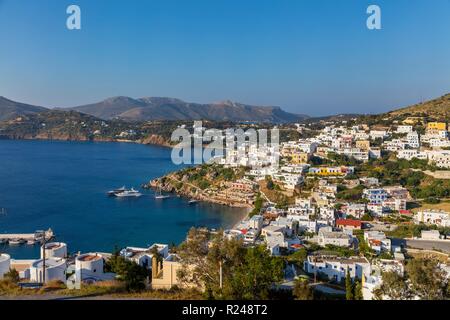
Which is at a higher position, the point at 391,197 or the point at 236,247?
the point at 236,247

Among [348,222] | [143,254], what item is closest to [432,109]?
[348,222]

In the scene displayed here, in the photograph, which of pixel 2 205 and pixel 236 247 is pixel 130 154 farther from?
pixel 236 247

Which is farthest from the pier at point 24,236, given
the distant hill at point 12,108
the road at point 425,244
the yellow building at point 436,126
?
the distant hill at point 12,108

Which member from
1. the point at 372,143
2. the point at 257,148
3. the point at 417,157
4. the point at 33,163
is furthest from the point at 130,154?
the point at 417,157

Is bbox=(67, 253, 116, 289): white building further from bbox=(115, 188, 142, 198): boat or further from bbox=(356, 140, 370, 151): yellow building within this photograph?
bbox=(356, 140, 370, 151): yellow building

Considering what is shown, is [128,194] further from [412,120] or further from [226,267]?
[226,267]

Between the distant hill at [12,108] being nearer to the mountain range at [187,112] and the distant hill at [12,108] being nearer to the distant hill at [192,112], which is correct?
the mountain range at [187,112]
